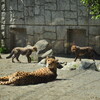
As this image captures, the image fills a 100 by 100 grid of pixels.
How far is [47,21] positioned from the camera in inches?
534

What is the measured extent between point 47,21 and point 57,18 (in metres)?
0.53

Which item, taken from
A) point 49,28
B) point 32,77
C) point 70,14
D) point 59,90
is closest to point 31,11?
point 49,28

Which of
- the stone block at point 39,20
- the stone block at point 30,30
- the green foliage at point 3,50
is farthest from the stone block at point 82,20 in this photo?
the green foliage at point 3,50

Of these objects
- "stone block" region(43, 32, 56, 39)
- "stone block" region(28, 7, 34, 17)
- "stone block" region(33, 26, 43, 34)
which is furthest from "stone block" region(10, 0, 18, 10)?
"stone block" region(43, 32, 56, 39)

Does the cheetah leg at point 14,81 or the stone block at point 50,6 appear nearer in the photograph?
the cheetah leg at point 14,81

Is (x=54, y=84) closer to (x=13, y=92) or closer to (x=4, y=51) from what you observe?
(x=13, y=92)

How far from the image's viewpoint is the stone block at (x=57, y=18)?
520 inches

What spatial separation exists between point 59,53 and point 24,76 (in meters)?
7.12

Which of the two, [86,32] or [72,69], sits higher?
[86,32]

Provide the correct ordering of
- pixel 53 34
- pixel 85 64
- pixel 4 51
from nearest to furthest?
Answer: pixel 85 64
pixel 53 34
pixel 4 51

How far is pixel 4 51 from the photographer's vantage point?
47.6ft

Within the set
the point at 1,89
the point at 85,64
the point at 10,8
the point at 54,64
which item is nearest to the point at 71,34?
the point at 10,8

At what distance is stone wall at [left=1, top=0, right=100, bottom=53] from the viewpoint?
12648 millimetres

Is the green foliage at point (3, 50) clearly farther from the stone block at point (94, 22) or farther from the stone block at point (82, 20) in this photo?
the stone block at point (94, 22)
